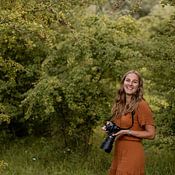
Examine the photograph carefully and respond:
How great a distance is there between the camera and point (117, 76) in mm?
9305

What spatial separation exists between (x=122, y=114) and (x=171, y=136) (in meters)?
3.47

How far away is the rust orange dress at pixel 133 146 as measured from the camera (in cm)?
512

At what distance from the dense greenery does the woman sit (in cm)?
212

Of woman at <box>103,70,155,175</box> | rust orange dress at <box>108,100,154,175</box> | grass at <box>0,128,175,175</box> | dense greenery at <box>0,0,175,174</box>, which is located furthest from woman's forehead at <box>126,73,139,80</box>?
grass at <box>0,128,175,175</box>

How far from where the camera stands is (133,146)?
5.16 meters

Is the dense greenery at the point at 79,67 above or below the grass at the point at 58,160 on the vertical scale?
above

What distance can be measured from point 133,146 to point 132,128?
0.20 m

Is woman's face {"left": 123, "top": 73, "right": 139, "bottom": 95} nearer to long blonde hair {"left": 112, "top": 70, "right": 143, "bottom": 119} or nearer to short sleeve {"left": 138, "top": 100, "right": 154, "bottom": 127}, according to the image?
long blonde hair {"left": 112, "top": 70, "right": 143, "bottom": 119}

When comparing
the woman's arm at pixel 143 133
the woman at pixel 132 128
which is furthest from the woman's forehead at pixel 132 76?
the woman's arm at pixel 143 133

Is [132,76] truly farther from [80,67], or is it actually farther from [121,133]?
[80,67]

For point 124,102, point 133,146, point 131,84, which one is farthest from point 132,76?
point 133,146

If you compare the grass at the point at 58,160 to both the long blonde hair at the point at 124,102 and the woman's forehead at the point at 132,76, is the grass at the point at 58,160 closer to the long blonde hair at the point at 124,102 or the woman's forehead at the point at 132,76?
the long blonde hair at the point at 124,102

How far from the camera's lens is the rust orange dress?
201 inches

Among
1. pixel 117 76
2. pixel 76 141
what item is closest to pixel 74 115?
pixel 76 141
